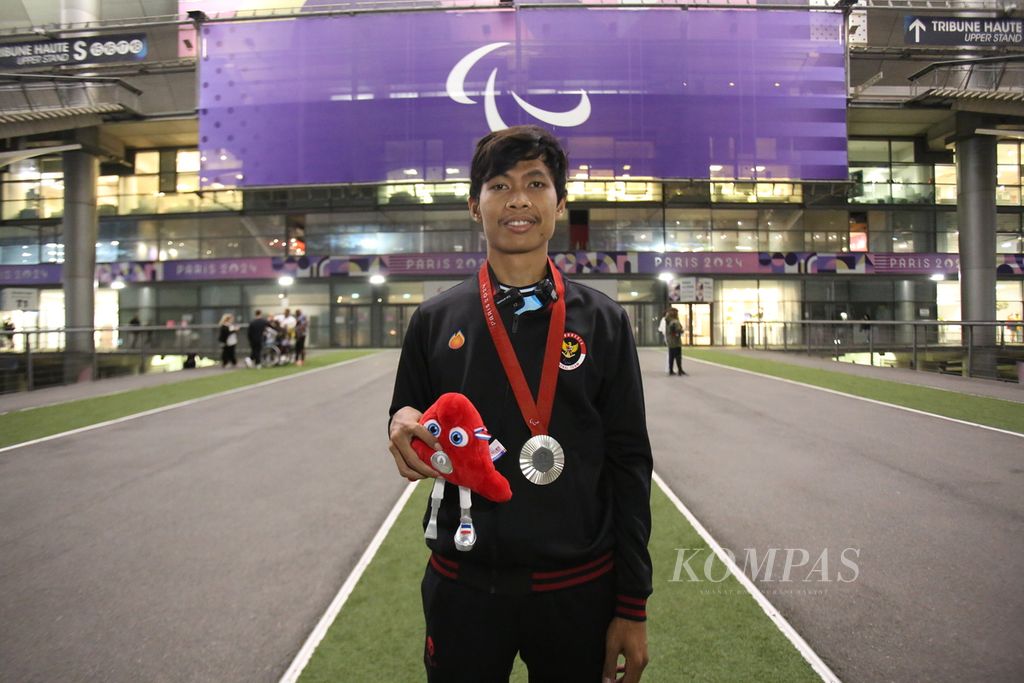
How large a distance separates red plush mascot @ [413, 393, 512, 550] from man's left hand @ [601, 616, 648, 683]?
55cm

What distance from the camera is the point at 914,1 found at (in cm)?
2703

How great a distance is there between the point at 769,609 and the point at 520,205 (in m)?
2.97

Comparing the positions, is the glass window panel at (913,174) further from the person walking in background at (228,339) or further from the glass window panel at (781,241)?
the person walking in background at (228,339)

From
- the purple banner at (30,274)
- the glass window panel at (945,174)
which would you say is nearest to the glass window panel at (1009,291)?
the glass window panel at (945,174)

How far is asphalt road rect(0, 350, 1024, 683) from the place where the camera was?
2.95 metres

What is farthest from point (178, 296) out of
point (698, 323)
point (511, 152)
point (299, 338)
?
point (511, 152)

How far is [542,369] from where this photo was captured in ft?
5.06

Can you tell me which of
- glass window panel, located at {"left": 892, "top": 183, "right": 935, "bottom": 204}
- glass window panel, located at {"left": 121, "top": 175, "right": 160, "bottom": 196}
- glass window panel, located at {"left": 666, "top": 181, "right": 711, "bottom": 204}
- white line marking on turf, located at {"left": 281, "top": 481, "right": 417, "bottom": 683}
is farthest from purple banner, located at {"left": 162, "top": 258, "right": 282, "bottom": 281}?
glass window panel, located at {"left": 892, "top": 183, "right": 935, "bottom": 204}

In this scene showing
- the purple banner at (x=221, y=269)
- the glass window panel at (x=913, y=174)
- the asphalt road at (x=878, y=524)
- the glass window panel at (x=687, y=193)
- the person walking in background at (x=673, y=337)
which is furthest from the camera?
the glass window panel at (x=913, y=174)

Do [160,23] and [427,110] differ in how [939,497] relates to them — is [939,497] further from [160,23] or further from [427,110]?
[160,23]

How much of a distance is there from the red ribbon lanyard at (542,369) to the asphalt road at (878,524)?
2376 millimetres

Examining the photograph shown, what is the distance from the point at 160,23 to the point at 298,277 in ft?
44.3

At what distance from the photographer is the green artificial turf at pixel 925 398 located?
7.90m

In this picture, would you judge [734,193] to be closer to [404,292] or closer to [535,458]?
[404,292]
